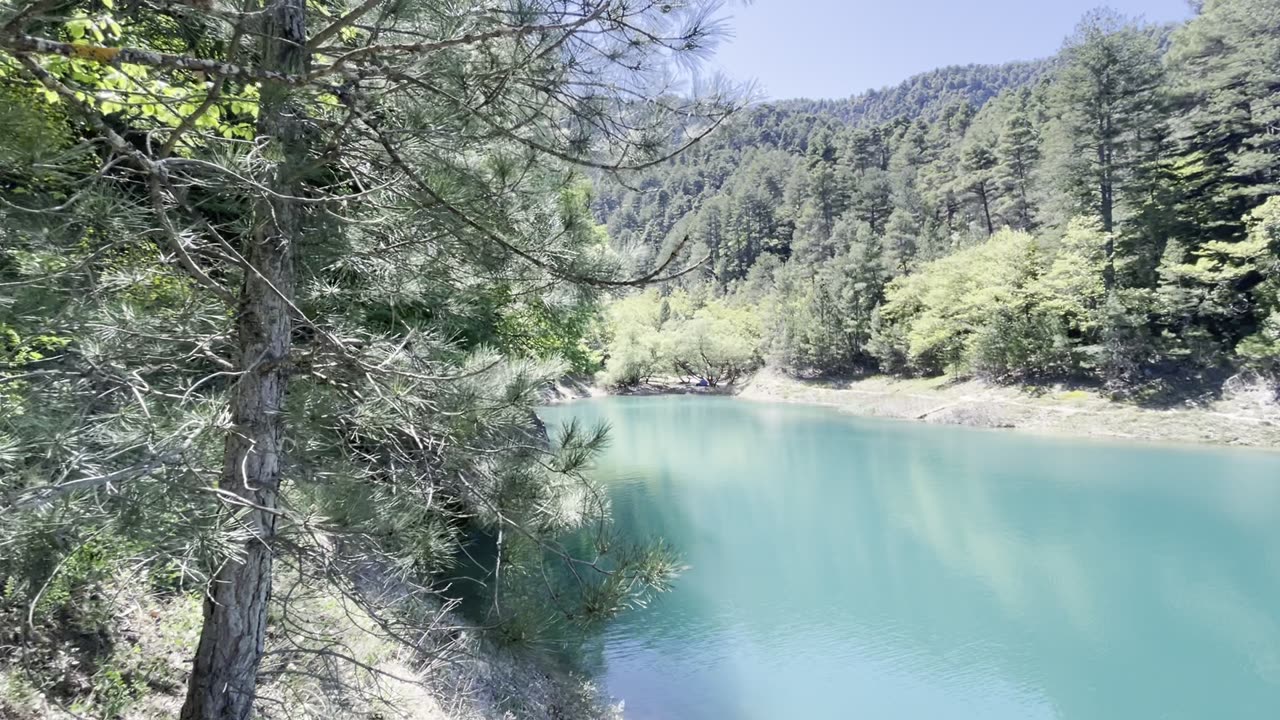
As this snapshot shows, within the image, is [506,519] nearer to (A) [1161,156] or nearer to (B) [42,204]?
(B) [42,204]

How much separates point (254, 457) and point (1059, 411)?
20.5m

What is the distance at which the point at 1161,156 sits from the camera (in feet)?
65.4

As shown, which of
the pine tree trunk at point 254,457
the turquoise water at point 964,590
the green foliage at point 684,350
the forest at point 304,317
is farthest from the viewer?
the green foliage at point 684,350

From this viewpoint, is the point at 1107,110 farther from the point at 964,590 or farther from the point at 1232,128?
the point at 964,590

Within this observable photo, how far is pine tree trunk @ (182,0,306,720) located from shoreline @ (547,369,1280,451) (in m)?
9.52

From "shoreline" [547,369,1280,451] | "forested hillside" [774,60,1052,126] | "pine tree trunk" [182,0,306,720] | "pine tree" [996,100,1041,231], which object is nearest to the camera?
"pine tree trunk" [182,0,306,720]

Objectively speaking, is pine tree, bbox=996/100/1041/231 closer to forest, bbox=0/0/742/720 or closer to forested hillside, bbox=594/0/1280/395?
forested hillside, bbox=594/0/1280/395

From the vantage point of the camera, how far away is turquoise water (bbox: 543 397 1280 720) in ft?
19.0

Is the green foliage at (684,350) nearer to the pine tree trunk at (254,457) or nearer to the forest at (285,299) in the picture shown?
the forest at (285,299)

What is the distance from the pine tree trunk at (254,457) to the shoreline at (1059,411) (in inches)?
375

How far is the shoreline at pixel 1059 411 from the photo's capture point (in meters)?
14.9

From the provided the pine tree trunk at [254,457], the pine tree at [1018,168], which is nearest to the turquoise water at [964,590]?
the pine tree trunk at [254,457]

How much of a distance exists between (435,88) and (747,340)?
34493mm

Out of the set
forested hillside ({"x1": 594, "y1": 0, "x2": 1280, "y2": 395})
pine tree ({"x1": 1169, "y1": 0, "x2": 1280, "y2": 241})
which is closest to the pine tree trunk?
forested hillside ({"x1": 594, "y1": 0, "x2": 1280, "y2": 395})
